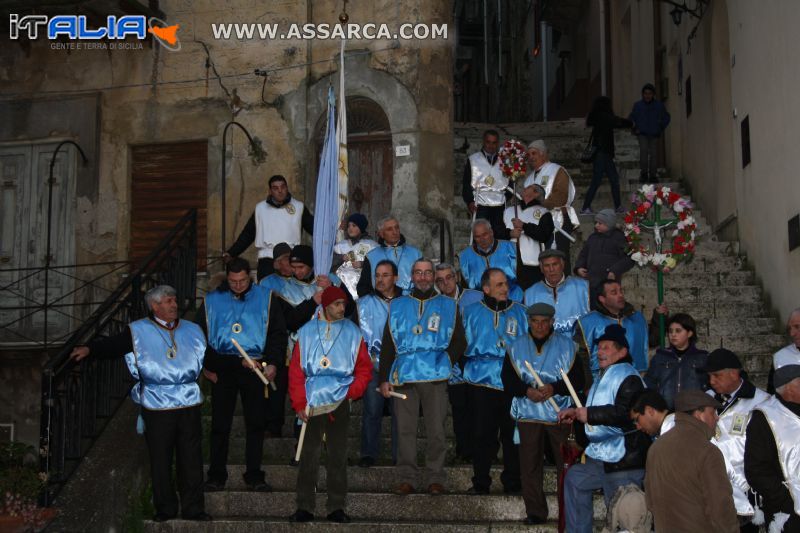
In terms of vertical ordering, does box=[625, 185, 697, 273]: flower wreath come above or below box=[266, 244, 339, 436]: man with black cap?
above

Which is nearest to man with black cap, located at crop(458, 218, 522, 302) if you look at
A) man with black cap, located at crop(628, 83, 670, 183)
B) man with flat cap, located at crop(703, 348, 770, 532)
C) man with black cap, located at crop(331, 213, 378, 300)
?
man with black cap, located at crop(331, 213, 378, 300)

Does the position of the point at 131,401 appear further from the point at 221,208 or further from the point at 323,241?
the point at 221,208

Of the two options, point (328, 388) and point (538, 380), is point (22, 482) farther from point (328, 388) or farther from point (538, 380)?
point (538, 380)

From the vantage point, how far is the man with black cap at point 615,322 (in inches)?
405

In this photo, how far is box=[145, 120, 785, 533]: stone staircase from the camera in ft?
31.7

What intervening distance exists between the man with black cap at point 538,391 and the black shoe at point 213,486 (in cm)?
268

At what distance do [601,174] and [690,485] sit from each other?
10.1 m

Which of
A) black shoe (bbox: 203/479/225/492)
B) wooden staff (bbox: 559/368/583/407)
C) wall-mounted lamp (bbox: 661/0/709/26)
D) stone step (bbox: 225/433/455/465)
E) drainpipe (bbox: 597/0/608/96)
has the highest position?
drainpipe (bbox: 597/0/608/96)

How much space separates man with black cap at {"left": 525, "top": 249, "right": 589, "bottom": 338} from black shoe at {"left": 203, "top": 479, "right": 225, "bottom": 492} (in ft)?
10.5

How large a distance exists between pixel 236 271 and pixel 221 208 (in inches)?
203

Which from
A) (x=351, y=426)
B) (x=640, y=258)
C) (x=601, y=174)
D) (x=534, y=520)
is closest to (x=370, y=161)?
(x=601, y=174)

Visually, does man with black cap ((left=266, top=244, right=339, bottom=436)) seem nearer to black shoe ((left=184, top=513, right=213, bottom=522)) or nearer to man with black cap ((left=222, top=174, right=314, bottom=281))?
man with black cap ((left=222, top=174, right=314, bottom=281))

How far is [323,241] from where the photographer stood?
11914mm

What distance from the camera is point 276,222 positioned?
42.4ft
